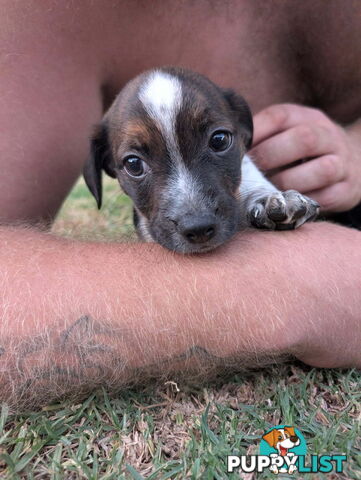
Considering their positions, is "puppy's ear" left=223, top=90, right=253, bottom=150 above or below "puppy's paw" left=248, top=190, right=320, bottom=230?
above

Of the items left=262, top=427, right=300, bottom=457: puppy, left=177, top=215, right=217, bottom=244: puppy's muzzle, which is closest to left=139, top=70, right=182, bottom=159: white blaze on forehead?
left=177, top=215, right=217, bottom=244: puppy's muzzle

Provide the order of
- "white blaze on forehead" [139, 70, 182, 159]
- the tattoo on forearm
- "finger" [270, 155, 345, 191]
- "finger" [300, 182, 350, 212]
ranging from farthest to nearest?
"finger" [300, 182, 350, 212], "finger" [270, 155, 345, 191], "white blaze on forehead" [139, 70, 182, 159], the tattoo on forearm

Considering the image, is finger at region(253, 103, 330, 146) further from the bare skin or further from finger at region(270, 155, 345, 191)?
finger at region(270, 155, 345, 191)

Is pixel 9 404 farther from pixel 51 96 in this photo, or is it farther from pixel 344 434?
pixel 51 96

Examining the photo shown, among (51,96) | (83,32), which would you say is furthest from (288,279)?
(83,32)

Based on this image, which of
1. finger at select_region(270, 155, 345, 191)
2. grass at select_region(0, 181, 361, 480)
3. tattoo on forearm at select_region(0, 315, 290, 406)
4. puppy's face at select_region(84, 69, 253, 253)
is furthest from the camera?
finger at select_region(270, 155, 345, 191)

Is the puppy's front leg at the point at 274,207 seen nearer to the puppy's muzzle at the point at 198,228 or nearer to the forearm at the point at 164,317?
the forearm at the point at 164,317
